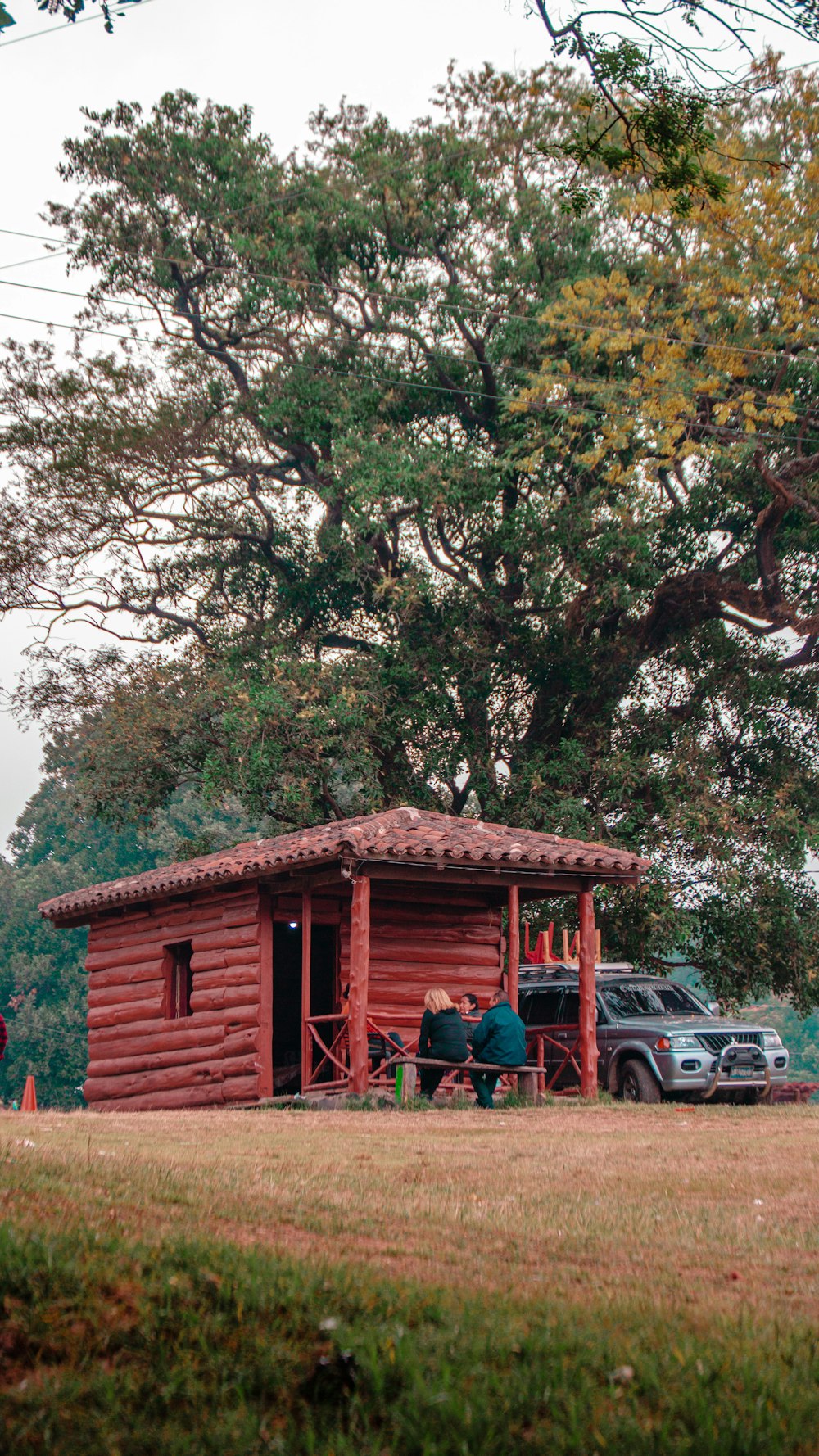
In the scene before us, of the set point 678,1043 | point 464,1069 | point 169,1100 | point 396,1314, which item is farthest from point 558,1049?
point 396,1314

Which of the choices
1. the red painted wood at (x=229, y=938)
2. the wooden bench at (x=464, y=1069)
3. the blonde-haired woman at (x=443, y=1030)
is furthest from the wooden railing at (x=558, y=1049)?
the red painted wood at (x=229, y=938)

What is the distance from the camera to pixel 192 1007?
71.4 ft

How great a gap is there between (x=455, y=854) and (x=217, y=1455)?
1435 cm

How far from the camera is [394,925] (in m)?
20.7

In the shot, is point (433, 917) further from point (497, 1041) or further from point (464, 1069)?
point (464, 1069)

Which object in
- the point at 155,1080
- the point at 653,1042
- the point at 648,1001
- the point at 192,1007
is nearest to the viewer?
the point at 653,1042

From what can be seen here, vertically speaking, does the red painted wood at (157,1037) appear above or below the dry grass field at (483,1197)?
above

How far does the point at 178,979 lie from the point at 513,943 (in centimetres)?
625

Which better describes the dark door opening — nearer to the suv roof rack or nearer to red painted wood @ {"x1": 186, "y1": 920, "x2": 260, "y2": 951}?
the suv roof rack

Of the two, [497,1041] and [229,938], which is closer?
[497,1041]

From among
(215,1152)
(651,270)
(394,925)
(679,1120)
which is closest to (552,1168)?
(215,1152)

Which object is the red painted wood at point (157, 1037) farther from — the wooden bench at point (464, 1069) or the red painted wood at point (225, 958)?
the wooden bench at point (464, 1069)

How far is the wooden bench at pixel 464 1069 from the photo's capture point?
1642 centimetres

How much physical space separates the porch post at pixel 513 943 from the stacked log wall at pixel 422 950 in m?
1.26
